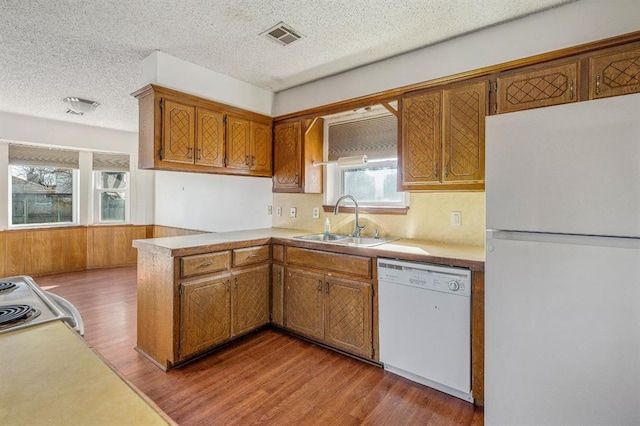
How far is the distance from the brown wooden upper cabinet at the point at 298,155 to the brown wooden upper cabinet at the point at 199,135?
0.44 feet

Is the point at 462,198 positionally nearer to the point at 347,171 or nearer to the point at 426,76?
the point at 426,76

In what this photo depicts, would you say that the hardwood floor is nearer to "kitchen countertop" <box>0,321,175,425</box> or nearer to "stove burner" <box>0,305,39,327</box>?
"stove burner" <box>0,305,39,327</box>

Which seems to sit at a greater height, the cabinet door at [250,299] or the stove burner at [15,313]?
the stove burner at [15,313]

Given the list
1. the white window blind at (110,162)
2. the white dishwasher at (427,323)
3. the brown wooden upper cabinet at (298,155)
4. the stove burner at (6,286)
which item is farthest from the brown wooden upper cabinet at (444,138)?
the white window blind at (110,162)

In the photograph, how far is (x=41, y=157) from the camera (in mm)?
4961

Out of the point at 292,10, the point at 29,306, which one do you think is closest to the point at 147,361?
the point at 29,306

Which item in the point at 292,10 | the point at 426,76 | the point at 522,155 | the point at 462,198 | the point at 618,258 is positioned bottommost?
the point at 618,258

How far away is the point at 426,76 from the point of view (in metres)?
2.46

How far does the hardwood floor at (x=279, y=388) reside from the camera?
185 centimetres

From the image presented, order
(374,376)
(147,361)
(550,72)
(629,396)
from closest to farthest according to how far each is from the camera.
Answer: (629,396) < (550,72) < (374,376) < (147,361)

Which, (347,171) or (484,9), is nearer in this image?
(484,9)

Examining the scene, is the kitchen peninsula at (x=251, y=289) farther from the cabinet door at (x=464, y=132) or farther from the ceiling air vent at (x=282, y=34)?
the ceiling air vent at (x=282, y=34)

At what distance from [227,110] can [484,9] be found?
7.37ft

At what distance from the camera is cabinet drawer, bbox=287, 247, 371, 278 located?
7.85 ft
